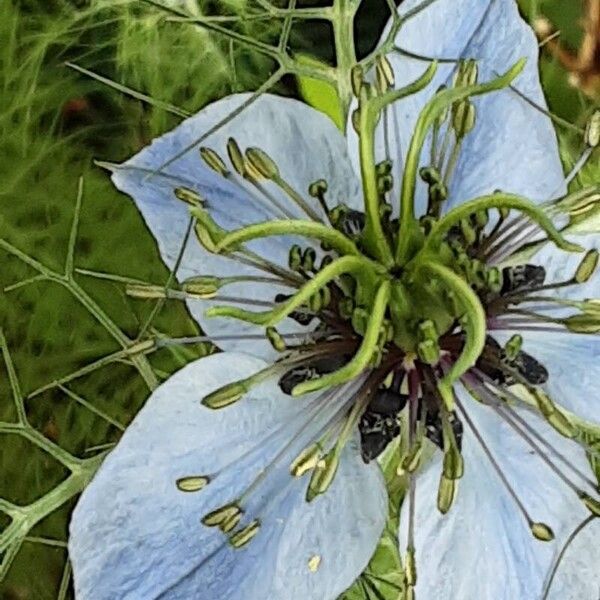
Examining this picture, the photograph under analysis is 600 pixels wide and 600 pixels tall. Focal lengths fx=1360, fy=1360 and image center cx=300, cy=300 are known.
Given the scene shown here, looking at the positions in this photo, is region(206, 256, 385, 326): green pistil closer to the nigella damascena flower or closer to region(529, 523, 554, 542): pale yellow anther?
the nigella damascena flower

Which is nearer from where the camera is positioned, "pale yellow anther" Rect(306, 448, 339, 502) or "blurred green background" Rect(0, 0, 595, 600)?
"pale yellow anther" Rect(306, 448, 339, 502)

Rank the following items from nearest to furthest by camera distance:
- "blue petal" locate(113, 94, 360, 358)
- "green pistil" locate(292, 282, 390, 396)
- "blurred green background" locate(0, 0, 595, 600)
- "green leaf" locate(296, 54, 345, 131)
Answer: "green pistil" locate(292, 282, 390, 396) → "blue petal" locate(113, 94, 360, 358) → "green leaf" locate(296, 54, 345, 131) → "blurred green background" locate(0, 0, 595, 600)

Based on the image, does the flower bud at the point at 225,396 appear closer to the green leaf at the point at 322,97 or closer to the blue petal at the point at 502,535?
the blue petal at the point at 502,535

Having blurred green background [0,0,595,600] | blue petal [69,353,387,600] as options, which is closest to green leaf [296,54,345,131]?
blurred green background [0,0,595,600]

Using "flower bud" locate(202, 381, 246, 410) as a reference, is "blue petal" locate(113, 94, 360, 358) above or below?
above

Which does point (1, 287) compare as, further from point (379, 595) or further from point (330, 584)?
point (330, 584)

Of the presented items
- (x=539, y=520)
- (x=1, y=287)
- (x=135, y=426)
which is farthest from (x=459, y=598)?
(x=1, y=287)

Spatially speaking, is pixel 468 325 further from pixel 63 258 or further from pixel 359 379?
pixel 63 258
